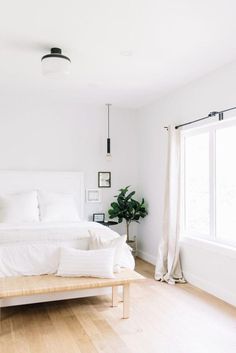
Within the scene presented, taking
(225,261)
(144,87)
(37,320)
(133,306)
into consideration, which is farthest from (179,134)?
(37,320)

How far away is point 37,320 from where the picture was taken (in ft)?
9.66

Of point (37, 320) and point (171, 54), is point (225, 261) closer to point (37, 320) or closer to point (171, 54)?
point (37, 320)

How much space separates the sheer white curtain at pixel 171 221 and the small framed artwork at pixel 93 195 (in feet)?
4.82

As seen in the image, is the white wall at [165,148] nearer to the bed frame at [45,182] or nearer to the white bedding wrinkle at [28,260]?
the bed frame at [45,182]

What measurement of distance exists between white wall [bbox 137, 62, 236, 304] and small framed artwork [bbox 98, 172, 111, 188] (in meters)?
0.55

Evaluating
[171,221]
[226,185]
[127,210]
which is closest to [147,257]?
[127,210]

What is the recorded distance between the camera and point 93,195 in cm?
547

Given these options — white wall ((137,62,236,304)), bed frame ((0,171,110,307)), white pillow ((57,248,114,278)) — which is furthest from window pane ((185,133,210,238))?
bed frame ((0,171,110,307))

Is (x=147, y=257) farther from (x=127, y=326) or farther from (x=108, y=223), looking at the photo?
(x=127, y=326)

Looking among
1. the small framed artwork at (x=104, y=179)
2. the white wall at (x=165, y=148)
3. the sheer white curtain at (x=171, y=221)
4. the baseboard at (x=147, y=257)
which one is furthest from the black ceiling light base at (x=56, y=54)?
the baseboard at (x=147, y=257)

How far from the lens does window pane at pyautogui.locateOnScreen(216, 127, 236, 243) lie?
3561 mm

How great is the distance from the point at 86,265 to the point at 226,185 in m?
1.80

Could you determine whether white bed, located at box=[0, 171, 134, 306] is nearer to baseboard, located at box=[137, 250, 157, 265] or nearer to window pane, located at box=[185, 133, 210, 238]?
window pane, located at box=[185, 133, 210, 238]

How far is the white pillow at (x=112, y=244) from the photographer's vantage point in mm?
3215
